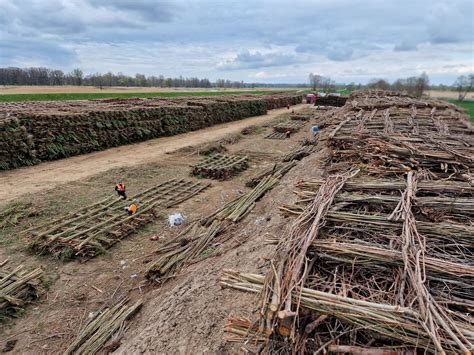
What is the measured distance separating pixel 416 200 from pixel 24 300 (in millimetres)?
6166

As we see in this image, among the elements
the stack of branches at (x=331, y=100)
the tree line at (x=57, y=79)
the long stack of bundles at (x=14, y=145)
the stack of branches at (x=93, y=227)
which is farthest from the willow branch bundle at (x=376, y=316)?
the tree line at (x=57, y=79)

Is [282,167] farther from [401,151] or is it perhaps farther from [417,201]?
[417,201]

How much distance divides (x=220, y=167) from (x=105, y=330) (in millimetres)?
8381

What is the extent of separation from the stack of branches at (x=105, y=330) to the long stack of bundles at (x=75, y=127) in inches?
417

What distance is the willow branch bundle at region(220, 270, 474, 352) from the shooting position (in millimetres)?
2057

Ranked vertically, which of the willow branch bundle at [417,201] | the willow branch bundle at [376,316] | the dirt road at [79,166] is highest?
the willow branch bundle at [417,201]

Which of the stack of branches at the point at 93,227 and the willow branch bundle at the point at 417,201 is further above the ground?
the willow branch bundle at the point at 417,201

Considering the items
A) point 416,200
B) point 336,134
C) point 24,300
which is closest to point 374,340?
point 416,200

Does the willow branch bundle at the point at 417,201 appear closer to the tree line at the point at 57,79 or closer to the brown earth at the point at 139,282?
the brown earth at the point at 139,282

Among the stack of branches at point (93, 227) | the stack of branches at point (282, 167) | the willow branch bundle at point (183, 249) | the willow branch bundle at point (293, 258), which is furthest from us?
the stack of branches at point (282, 167)

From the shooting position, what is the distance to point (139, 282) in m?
5.69

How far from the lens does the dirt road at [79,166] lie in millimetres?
10430

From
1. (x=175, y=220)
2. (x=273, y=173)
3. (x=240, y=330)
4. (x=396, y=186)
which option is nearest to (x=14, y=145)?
(x=175, y=220)

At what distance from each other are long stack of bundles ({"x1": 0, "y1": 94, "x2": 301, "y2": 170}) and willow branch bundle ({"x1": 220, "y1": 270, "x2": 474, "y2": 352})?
13.8m
